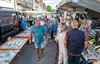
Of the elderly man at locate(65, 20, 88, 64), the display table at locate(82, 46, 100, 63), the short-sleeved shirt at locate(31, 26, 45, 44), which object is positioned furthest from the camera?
the short-sleeved shirt at locate(31, 26, 45, 44)

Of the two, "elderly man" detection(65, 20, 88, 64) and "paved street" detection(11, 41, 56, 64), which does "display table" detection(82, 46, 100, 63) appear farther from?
"paved street" detection(11, 41, 56, 64)

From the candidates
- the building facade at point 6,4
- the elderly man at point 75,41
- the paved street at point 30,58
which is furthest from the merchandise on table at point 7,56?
the building facade at point 6,4

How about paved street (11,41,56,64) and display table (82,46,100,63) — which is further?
paved street (11,41,56,64)

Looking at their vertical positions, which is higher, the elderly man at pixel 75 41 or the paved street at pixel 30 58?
the elderly man at pixel 75 41

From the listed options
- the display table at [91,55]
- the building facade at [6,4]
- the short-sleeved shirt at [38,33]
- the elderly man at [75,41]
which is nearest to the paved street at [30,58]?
the short-sleeved shirt at [38,33]

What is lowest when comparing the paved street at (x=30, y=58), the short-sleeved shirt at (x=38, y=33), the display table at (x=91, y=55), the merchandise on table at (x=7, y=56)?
the paved street at (x=30, y=58)

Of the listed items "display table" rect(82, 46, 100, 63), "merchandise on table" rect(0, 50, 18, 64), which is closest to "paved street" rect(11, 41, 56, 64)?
"merchandise on table" rect(0, 50, 18, 64)

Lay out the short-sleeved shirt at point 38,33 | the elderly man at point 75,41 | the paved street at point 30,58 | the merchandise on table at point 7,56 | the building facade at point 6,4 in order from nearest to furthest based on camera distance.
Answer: the elderly man at point 75,41 < the merchandise on table at point 7,56 < the short-sleeved shirt at point 38,33 < the paved street at point 30,58 < the building facade at point 6,4

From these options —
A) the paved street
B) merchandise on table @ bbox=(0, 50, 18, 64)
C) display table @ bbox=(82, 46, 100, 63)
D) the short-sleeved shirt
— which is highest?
the short-sleeved shirt

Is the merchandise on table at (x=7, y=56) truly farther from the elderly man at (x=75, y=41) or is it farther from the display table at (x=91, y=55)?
the elderly man at (x=75, y=41)

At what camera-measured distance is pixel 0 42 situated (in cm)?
1908

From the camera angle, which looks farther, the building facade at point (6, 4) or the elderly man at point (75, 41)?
the building facade at point (6, 4)

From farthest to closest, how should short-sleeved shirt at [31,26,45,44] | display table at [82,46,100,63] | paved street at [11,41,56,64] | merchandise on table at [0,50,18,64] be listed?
paved street at [11,41,56,64] → short-sleeved shirt at [31,26,45,44] → merchandise on table at [0,50,18,64] → display table at [82,46,100,63]

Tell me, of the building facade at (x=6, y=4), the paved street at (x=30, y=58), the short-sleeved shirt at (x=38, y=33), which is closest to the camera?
the short-sleeved shirt at (x=38, y=33)
